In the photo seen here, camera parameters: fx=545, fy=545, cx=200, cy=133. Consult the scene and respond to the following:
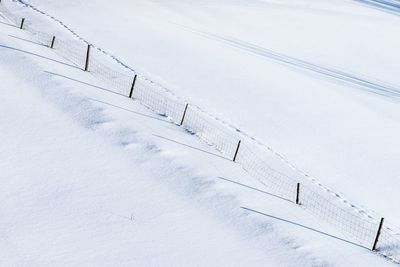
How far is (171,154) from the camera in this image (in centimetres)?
1617

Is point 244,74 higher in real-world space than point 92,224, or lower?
higher

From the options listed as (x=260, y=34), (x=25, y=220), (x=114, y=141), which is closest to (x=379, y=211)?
(x=114, y=141)

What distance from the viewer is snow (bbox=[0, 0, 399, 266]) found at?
40.3 ft

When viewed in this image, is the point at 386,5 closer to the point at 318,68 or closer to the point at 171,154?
the point at 318,68

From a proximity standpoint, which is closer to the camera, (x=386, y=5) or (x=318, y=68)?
(x=318, y=68)

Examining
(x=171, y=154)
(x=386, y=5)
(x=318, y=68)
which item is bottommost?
(x=171, y=154)

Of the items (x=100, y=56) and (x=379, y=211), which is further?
(x=100, y=56)

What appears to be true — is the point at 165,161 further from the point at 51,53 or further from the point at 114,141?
the point at 51,53

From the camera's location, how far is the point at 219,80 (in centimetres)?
2447

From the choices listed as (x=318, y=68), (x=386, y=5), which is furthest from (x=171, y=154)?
(x=386, y=5)

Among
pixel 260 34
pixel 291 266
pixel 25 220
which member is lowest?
pixel 25 220

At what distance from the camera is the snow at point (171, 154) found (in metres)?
12.3

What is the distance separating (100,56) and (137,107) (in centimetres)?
621

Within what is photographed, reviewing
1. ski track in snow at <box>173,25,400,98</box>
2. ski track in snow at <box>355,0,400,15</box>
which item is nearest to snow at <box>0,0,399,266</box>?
ski track in snow at <box>173,25,400,98</box>
